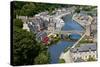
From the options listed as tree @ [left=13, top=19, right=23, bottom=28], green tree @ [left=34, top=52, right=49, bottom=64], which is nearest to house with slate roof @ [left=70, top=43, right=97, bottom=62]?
green tree @ [left=34, top=52, right=49, bottom=64]

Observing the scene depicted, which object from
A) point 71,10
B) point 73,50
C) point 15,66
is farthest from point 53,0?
point 15,66

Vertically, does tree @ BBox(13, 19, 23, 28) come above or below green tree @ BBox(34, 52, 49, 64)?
above

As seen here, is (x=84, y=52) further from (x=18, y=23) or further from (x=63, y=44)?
(x=18, y=23)

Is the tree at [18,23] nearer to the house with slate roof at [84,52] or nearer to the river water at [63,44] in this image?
the river water at [63,44]

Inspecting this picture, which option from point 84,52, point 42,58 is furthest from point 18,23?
point 84,52

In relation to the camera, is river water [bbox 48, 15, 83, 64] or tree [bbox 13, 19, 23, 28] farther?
river water [bbox 48, 15, 83, 64]

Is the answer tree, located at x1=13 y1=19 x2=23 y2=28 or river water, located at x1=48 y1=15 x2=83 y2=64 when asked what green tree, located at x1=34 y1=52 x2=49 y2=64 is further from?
tree, located at x1=13 y1=19 x2=23 y2=28
